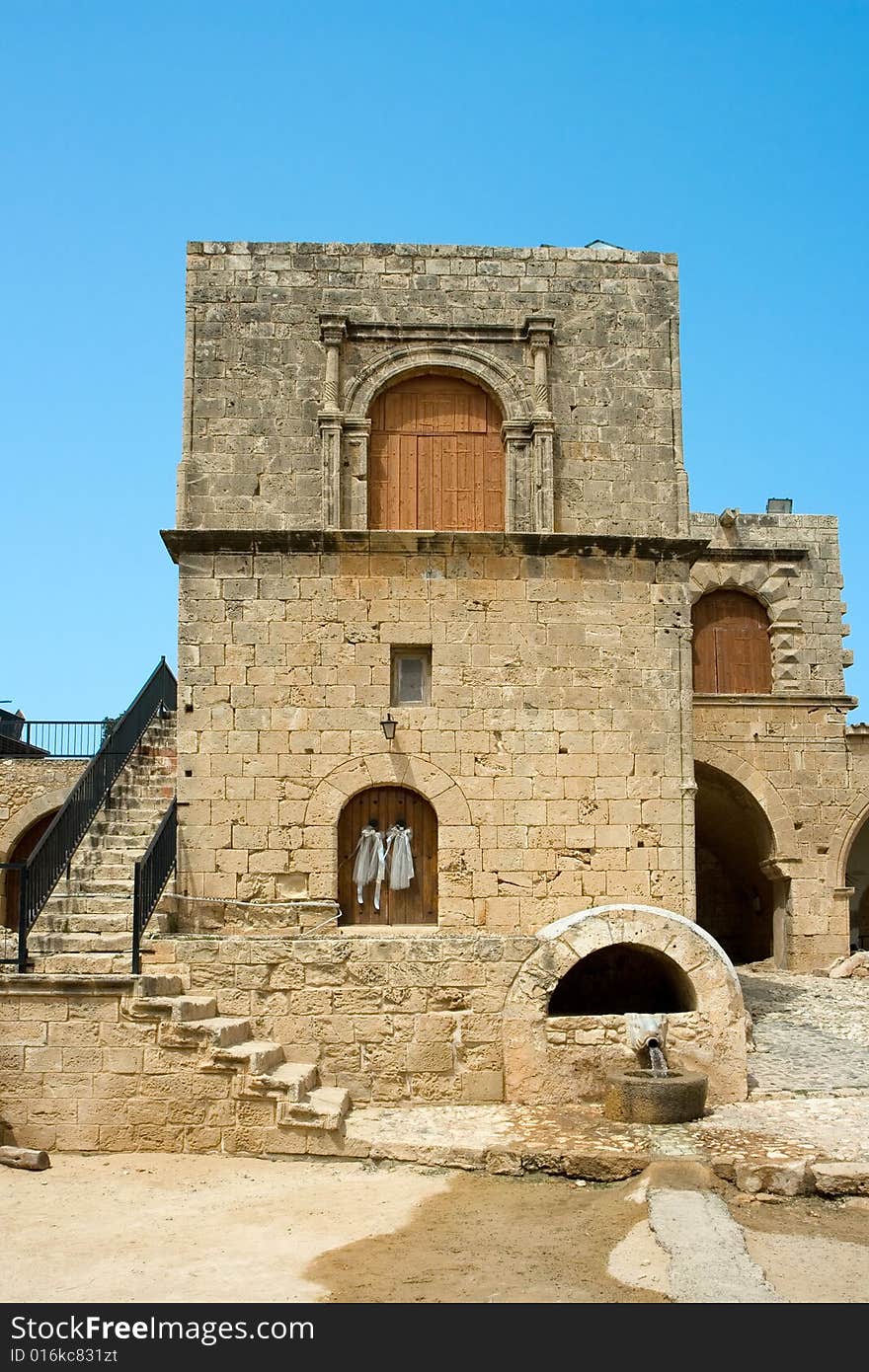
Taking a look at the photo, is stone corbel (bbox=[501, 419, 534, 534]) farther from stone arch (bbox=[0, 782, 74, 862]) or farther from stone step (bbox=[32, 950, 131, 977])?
stone arch (bbox=[0, 782, 74, 862])

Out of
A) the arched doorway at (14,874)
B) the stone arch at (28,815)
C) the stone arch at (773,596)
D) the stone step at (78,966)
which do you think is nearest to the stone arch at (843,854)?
the stone arch at (773,596)

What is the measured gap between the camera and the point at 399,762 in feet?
38.7

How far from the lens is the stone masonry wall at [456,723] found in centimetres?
1171

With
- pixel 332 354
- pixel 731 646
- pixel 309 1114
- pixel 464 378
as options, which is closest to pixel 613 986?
pixel 309 1114

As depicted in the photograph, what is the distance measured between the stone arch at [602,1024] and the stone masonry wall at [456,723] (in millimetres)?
786

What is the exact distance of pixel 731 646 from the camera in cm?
1897

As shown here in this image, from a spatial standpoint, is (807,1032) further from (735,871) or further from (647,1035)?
(735,871)

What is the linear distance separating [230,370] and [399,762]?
4.42 m

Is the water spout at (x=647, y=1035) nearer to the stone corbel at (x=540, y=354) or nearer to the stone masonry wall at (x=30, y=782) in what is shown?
the stone corbel at (x=540, y=354)

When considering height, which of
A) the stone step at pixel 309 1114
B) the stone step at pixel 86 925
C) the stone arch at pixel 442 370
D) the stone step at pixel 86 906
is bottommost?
the stone step at pixel 309 1114

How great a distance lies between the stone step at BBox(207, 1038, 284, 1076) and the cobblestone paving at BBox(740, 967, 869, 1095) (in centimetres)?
438

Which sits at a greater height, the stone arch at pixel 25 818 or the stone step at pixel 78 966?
the stone arch at pixel 25 818

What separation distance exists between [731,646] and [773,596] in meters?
1.05

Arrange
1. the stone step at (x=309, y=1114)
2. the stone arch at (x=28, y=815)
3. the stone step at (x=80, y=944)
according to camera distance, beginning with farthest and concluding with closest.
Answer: the stone arch at (x=28, y=815)
the stone step at (x=80, y=944)
the stone step at (x=309, y=1114)
